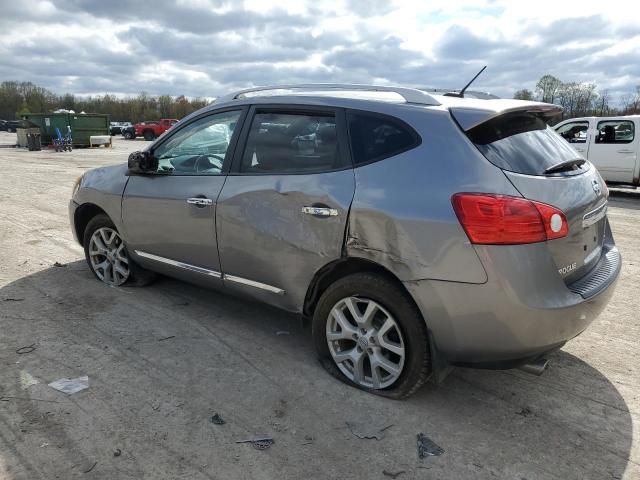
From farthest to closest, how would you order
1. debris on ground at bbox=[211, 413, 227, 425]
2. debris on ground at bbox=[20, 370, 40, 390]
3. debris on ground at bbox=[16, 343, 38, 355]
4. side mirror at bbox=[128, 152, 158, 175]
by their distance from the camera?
1. side mirror at bbox=[128, 152, 158, 175]
2. debris on ground at bbox=[16, 343, 38, 355]
3. debris on ground at bbox=[20, 370, 40, 390]
4. debris on ground at bbox=[211, 413, 227, 425]

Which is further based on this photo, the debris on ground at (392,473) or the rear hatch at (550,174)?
the rear hatch at (550,174)

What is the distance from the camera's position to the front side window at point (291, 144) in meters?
3.26

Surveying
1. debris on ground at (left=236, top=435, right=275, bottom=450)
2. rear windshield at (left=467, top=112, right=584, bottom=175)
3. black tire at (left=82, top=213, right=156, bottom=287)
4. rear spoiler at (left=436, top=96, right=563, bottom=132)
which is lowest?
debris on ground at (left=236, top=435, right=275, bottom=450)

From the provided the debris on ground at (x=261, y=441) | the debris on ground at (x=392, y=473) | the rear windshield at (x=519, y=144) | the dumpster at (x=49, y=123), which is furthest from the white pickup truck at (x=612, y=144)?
the dumpster at (x=49, y=123)

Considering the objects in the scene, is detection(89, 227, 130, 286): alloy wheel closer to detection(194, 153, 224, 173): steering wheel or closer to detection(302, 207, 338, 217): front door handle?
detection(194, 153, 224, 173): steering wheel

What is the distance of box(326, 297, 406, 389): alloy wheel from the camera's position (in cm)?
303

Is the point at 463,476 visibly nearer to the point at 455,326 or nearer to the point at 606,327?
the point at 455,326

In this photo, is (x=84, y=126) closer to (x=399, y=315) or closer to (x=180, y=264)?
(x=180, y=264)

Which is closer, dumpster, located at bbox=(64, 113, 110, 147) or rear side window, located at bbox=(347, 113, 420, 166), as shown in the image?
rear side window, located at bbox=(347, 113, 420, 166)

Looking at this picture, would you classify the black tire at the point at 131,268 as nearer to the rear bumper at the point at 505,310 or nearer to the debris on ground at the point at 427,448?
the rear bumper at the point at 505,310

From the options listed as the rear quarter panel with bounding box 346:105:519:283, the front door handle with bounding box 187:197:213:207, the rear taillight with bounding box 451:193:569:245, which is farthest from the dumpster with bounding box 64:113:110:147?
the rear taillight with bounding box 451:193:569:245

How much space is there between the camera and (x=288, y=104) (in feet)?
11.6

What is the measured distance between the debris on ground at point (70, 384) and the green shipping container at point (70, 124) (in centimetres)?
2958

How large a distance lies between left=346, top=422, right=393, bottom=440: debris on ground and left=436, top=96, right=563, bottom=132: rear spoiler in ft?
5.50
